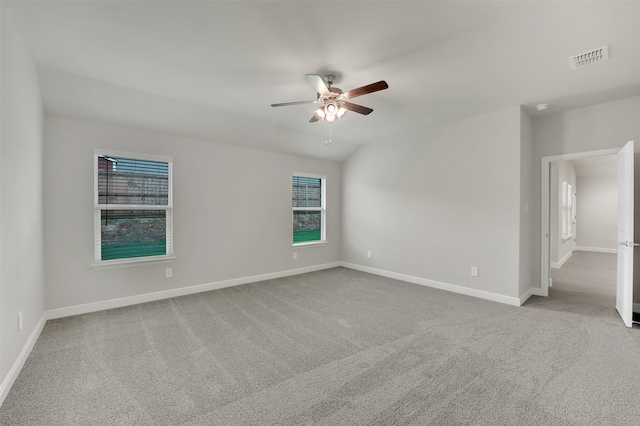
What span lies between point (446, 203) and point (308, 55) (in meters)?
3.10

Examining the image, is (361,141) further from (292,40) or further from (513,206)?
(292,40)

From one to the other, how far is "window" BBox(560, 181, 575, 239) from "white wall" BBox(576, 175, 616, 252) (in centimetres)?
121

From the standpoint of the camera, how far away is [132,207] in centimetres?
378

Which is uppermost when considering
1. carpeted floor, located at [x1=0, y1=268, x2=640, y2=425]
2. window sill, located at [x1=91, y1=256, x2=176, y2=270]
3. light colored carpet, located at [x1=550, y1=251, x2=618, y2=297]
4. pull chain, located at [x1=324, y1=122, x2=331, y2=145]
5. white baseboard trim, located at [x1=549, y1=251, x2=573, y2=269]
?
pull chain, located at [x1=324, y1=122, x2=331, y2=145]

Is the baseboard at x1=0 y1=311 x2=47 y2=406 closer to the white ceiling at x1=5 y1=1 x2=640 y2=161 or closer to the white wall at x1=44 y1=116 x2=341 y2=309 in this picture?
the white wall at x1=44 y1=116 x2=341 y2=309

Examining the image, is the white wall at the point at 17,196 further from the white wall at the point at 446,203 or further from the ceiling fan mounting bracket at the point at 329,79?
the white wall at the point at 446,203

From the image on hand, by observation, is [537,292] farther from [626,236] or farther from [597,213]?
[597,213]

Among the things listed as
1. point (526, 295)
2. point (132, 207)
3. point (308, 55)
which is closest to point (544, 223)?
point (526, 295)

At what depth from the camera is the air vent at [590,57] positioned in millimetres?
2475

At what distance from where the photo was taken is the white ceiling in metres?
2.05

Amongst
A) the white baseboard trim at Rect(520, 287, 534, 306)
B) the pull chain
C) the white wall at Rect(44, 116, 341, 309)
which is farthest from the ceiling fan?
the white baseboard trim at Rect(520, 287, 534, 306)

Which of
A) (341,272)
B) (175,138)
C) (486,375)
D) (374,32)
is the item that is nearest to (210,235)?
(175,138)

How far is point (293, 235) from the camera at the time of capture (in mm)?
5559

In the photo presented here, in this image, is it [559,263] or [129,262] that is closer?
[129,262]
